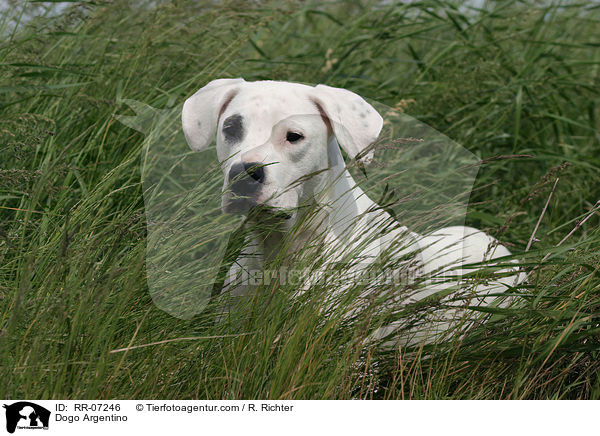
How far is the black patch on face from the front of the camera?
2.30 m

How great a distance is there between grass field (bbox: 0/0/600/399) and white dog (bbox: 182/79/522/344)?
0.81 ft

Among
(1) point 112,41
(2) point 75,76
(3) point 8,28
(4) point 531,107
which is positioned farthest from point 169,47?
(4) point 531,107

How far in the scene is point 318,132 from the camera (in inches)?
93.6

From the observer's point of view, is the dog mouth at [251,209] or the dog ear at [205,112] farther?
the dog ear at [205,112]

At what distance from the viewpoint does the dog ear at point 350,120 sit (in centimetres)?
236

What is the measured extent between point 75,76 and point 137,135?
0.49 m

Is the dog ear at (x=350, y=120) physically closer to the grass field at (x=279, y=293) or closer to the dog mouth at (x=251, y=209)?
the dog mouth at (x=251, y=209)

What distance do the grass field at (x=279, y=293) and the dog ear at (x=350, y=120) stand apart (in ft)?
1.52

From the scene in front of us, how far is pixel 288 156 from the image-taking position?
Result: 2.27 m
